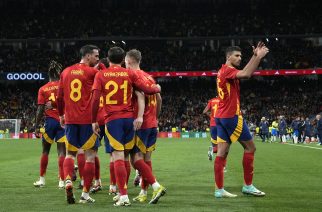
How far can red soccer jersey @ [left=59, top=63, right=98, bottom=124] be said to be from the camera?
346 inches

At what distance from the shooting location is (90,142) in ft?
29.0

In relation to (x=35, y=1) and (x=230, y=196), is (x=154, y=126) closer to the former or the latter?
(x=230, y=196)

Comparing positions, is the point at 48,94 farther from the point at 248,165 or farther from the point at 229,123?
the point at 248,165

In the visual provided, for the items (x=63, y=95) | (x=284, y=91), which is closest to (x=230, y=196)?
(x=63, y=95)

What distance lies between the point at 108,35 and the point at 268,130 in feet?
85.4

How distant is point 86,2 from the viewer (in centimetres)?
6606

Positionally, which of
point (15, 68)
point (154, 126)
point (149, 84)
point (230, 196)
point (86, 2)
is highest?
point (86, 2)

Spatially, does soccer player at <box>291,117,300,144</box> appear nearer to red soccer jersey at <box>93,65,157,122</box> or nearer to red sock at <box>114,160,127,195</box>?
red soccer jersey at <box>93,65,157,122</box>

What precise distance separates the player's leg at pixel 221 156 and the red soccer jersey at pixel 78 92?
2153 millimetres

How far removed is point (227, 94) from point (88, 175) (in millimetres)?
2576

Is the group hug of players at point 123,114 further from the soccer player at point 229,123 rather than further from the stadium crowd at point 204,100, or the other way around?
the stadium crowd at point 204,100

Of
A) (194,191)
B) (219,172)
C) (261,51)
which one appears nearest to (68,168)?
(219,172)

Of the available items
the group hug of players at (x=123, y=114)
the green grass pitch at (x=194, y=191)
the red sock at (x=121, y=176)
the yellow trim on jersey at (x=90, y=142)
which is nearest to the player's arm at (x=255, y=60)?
the group hug of players at (x=123, y=114)

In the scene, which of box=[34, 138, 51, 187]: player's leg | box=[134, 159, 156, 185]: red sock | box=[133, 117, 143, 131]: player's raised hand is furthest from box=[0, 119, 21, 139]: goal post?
box=[133, 117, 143, 131]: player's raised hand
